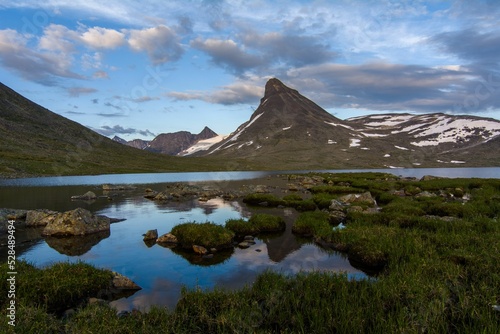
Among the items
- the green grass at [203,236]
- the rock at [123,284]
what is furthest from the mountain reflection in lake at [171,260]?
the green grass at [203,236]

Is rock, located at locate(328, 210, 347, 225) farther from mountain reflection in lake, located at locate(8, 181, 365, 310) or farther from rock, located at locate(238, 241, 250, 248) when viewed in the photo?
rock, located at locate(238, 241, 250, 248)

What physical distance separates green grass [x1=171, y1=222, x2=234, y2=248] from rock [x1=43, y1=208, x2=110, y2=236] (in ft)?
27.5

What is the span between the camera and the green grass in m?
21.9

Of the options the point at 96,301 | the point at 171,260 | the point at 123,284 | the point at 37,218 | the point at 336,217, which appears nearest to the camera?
the point at 96,301

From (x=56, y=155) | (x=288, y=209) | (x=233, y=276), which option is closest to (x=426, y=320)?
(x=233, y=276)

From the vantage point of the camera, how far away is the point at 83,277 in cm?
1345

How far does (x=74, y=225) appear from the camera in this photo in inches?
1030

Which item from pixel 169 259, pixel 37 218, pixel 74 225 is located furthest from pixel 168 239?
pixel 37 218

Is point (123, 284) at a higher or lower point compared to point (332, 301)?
lower

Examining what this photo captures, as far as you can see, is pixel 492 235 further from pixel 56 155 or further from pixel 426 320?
pixel 56 155

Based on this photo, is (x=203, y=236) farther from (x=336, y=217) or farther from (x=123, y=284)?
(x=336, y=217)

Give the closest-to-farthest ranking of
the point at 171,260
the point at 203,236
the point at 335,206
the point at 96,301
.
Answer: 1. the point at 96,301
2. the point at 171,260
3. the point at 203,236
4. the point at 335,206

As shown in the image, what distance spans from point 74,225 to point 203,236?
12310 millimetres

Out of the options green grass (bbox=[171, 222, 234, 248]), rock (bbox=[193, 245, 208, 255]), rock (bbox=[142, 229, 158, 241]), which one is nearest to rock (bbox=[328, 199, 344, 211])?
green grass (bbox=[171, 222, 234, 248])
